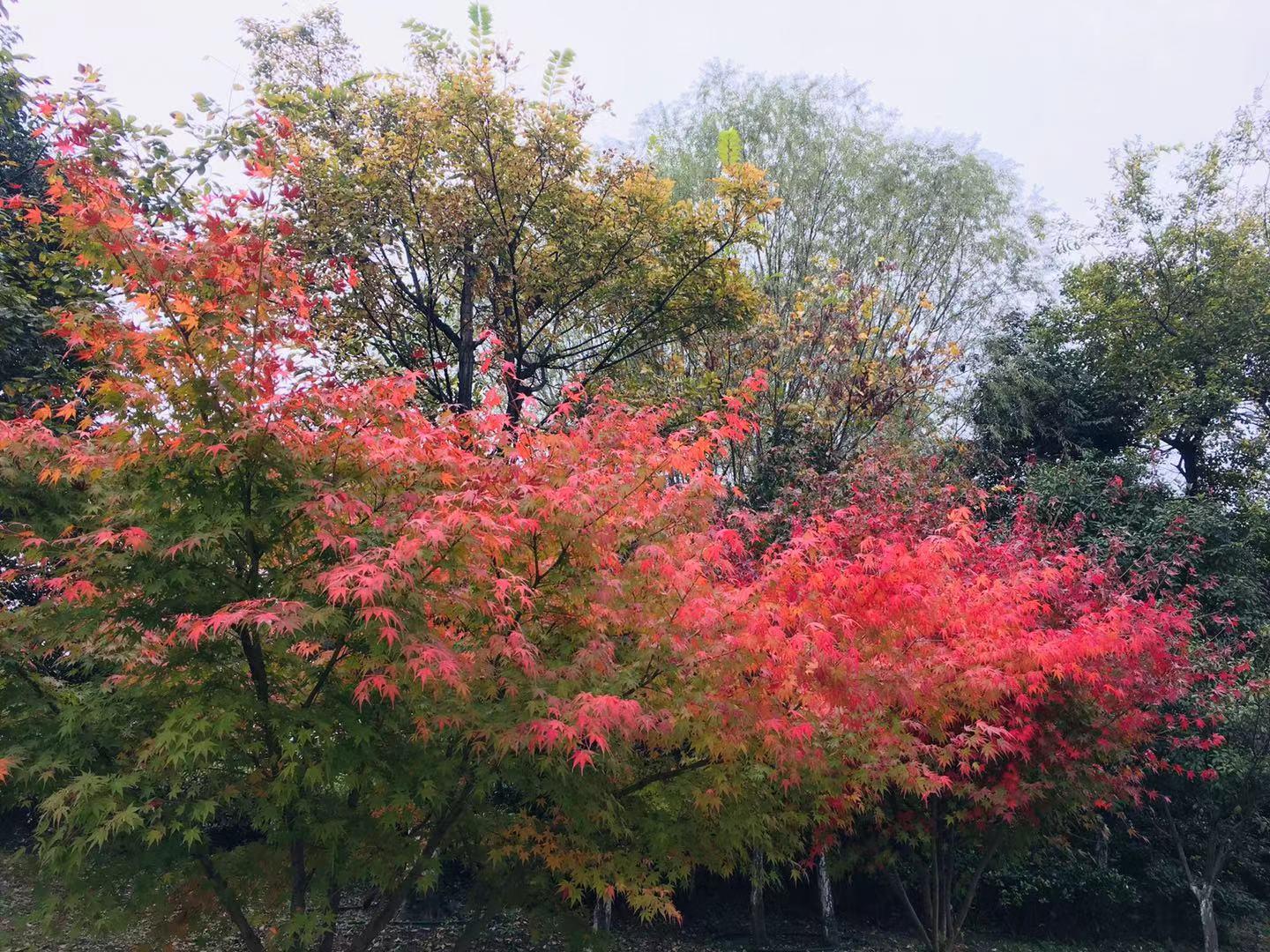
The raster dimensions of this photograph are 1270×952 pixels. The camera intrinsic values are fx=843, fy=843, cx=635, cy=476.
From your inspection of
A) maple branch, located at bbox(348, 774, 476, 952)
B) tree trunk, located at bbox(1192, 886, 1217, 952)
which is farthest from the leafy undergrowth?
maple branch, located at bbox(348, 774, 476, 952)

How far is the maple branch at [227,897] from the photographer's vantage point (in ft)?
16.7

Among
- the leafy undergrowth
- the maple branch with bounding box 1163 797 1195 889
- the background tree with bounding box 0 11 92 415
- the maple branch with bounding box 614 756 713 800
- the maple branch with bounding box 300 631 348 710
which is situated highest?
the background tree with bounding box 0 11 92 415

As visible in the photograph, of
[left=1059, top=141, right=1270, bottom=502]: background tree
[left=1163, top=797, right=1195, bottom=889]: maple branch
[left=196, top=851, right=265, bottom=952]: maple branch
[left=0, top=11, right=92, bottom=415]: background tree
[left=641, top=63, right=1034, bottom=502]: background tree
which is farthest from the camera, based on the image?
[left=1059, top=141, right=1270, bottom=502]: background tree

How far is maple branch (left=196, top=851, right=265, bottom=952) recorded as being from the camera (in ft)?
16.7

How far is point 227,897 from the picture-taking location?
17.0 ft

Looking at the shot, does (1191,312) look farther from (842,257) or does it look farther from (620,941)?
(620,941)

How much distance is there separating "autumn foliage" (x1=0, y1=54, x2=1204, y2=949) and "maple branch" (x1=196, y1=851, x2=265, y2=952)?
0.14ft

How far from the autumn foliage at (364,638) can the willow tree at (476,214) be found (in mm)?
5218

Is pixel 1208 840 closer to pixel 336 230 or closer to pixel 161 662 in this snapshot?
pixel 161 662

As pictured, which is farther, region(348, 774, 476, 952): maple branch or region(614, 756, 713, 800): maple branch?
region(614, 756, 713, 800): maple branch

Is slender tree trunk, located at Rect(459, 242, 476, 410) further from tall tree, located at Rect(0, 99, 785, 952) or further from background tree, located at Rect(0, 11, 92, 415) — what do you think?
tall tree, located at Rect(0, 99, 785, 952)

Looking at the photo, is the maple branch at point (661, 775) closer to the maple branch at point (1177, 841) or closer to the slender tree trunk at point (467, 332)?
the slender tree trunk at point (467, 332)

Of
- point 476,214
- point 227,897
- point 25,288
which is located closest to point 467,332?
point 476,214

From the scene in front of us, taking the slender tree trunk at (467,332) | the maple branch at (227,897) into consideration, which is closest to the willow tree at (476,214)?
→ the slender tree trunk at (467,332)
